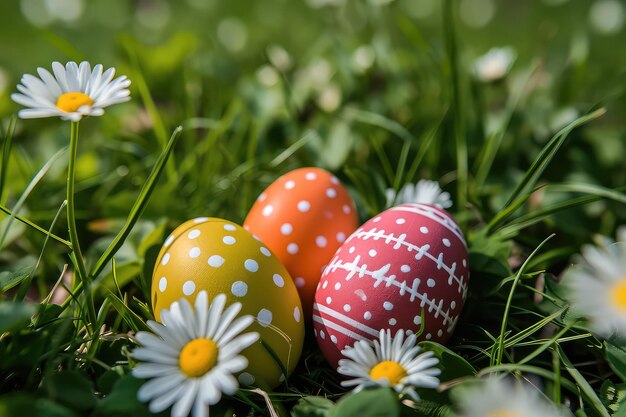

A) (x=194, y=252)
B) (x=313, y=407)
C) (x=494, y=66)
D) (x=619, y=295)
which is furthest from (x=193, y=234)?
(x=494, y=66)

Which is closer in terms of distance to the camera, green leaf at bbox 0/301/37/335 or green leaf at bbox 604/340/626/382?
green leaf at bbox 0/301/37/335

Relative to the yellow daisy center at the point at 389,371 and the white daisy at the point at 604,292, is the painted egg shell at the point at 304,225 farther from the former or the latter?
the white daisy at the point at 604,292

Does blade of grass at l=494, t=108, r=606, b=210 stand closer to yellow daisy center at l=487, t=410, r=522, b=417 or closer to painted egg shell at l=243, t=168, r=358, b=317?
painted egg shell at l=243, t=168, r=358, b=317

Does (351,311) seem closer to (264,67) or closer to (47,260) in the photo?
(47,260)

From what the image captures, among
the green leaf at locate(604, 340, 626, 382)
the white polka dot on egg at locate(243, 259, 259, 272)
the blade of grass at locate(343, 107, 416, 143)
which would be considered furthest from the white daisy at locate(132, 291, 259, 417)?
the blade of grass at locate(343, 107, 416, 143)

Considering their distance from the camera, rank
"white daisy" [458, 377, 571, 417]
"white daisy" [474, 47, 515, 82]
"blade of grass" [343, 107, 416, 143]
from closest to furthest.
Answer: "white daisy" [458, 377, 571, 417] < "blade of grass" [343, 107, 416, 143] < "white daisy" [474, 47, 515, 82]

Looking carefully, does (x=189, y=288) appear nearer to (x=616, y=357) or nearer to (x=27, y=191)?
(x=27, y=191)
